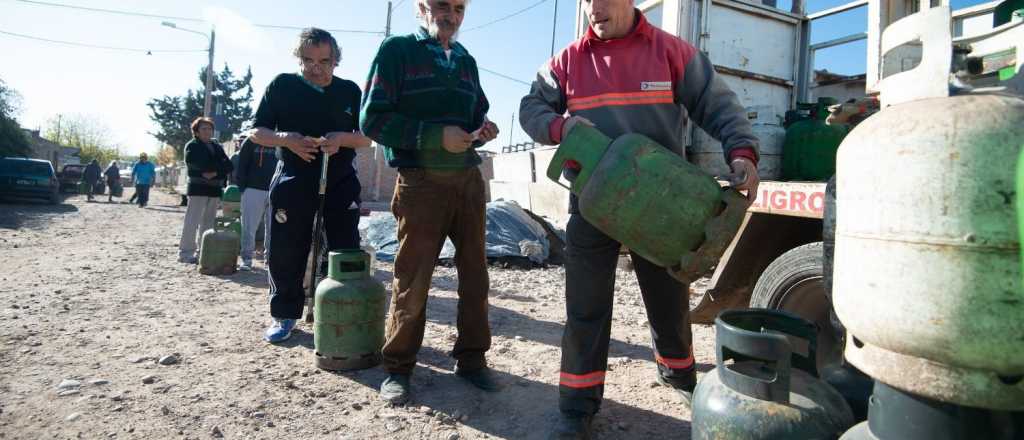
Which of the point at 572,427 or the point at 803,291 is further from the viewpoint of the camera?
the point at 803,291

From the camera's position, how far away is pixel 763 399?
144 centimetres

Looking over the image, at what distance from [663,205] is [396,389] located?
1.50 metres

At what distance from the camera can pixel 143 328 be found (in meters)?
3.59

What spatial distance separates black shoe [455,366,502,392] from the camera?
2730 mm

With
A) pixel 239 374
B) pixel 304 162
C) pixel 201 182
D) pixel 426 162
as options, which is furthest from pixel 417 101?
pixel 201 182

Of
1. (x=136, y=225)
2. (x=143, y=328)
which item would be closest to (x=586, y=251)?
(x=143, y=328)

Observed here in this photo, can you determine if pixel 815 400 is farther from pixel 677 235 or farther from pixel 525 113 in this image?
pixel 525 113

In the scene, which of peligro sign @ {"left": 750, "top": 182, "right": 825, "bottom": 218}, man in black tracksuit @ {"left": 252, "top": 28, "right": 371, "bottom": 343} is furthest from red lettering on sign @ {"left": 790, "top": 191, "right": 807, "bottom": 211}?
man in black tracksuit @ {"left": 252, "top": 28, "right": 371, "bottom": 343}

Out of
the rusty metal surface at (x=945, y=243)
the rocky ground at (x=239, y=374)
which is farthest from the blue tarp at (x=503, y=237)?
the rusty metal surface at (x=945, y=243)

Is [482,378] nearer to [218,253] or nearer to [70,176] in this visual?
[218,253]

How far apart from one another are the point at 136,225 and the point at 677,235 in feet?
39.6

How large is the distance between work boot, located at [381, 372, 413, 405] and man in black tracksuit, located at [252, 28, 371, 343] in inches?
40.7

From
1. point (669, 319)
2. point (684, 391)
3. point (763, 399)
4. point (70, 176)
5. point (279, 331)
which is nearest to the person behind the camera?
point (763, 399)

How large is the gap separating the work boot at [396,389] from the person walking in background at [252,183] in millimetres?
3923
